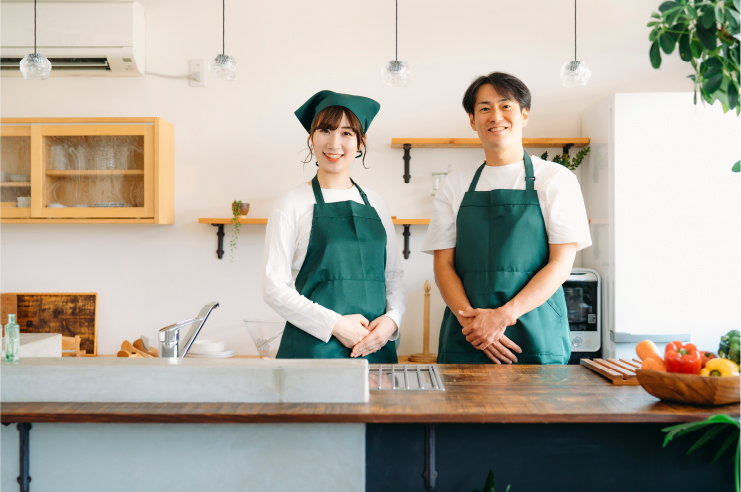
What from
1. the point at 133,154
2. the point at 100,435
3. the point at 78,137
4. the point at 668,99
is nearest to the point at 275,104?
the point at 133,154

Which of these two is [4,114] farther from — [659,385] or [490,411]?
[659,385]

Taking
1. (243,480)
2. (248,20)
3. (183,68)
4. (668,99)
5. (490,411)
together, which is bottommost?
(243,480)

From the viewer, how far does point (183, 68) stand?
3.33 metres

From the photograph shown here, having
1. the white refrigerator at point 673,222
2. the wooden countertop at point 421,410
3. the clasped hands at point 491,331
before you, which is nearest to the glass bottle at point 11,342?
the wooden countertop at point 421,410

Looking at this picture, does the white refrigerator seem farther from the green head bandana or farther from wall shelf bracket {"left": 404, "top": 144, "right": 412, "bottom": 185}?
the green head bandana

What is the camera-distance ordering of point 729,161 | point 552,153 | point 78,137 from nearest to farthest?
point 729,161, point 78,137, point 552,153

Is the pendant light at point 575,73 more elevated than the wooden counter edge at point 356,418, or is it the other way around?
the pendant light at point 575,73

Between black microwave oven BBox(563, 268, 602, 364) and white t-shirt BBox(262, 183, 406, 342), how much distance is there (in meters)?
1.32

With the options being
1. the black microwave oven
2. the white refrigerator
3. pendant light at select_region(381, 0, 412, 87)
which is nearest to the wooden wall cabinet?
pendant light at select_region(381, 0, 412, 87)

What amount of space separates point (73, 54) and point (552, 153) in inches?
113

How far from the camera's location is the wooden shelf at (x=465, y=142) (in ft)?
10.2

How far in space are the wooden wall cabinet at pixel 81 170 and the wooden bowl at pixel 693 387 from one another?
2.64 metres

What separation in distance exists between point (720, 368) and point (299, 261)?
1.20 m

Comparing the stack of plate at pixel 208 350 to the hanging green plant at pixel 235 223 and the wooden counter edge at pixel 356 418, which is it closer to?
the hanging green plant at pixel 235 223
